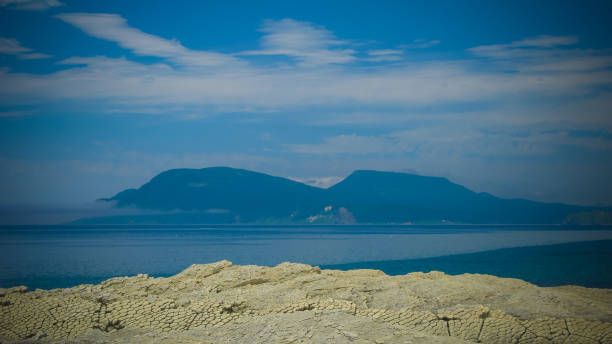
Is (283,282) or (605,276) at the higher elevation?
(283,282)

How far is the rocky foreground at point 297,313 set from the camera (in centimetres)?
926

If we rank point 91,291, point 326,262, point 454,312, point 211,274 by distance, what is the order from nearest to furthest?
point 454,312, point 91,291, point 211,274, point 326,262

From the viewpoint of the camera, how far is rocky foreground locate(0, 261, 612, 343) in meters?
9.26

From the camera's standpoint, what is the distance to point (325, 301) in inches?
451

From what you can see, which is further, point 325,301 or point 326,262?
point 326,262

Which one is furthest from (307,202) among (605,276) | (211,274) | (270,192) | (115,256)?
(211,274)

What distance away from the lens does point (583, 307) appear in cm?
1270

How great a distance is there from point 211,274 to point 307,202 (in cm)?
17582

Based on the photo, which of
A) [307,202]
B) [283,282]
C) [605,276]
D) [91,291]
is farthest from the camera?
[307,202]

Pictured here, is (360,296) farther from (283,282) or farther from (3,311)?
(3,311)

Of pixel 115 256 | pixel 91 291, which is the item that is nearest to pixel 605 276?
pixel 91 291

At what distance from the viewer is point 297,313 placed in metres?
10.3

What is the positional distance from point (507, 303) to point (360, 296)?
3881mm

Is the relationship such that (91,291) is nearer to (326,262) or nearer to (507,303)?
(507,303)
